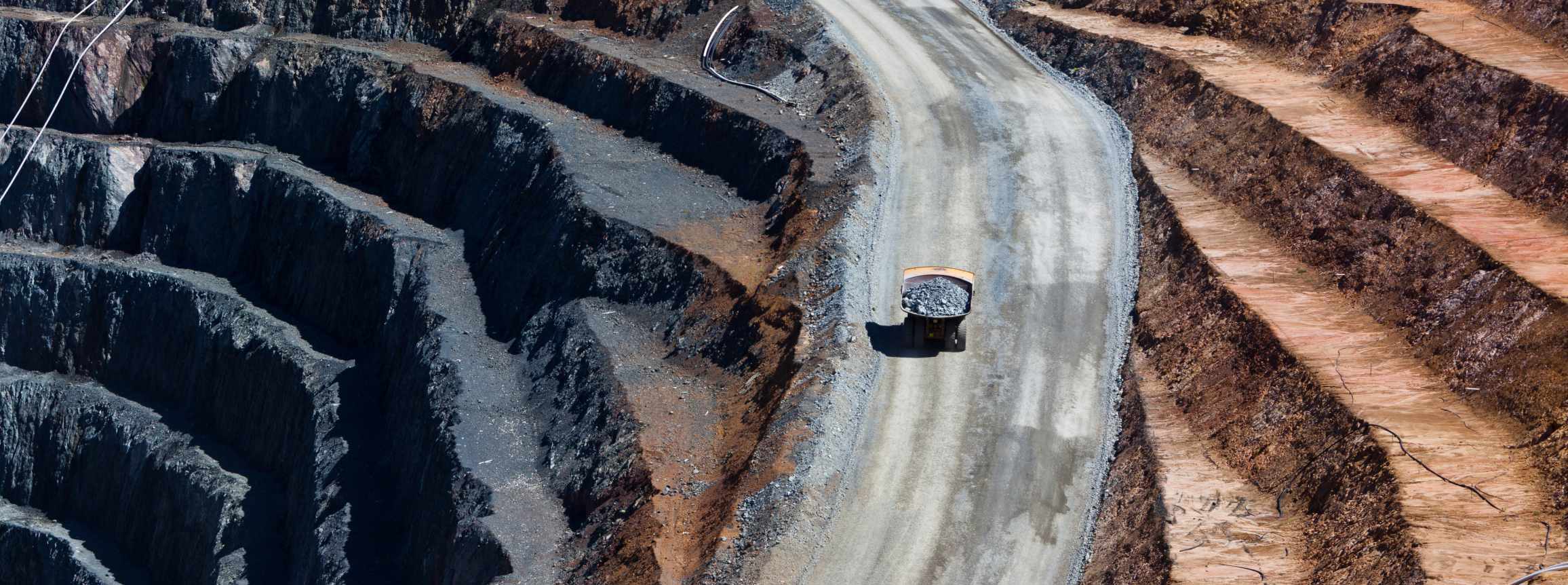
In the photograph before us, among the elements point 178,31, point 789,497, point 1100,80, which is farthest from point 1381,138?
point 178,31

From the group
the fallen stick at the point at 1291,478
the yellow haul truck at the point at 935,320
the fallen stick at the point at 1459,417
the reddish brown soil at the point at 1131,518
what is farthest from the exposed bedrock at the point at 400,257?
the fallen stick at the point at 1459,417

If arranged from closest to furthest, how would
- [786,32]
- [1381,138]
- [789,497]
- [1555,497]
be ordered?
[1555,497], [789,497], [1381,138], [786,32]

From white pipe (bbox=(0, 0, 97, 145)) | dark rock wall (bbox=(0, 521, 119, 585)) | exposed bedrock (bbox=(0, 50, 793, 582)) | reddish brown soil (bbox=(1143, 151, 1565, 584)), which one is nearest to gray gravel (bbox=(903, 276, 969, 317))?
exposed bedrock (bbox=(0, 50, 793, 582))

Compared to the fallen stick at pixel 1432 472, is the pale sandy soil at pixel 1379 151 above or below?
above

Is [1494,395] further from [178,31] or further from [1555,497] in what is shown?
[178,31]

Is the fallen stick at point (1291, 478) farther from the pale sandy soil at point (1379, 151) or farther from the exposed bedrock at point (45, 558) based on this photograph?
the exposed bedrock at point (45, 558)

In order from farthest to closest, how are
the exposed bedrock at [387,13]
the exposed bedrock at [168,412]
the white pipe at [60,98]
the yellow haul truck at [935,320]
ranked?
the white pipe at [60,98], the exposed bedrock at [387,13], the exposed bedrock at [168,412], the yellow haul truck at [935,320]

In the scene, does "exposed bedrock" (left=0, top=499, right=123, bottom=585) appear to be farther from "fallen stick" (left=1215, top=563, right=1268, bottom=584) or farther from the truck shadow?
"fallen stick" (left=1215, top=563, right=1268, bottom=584)
